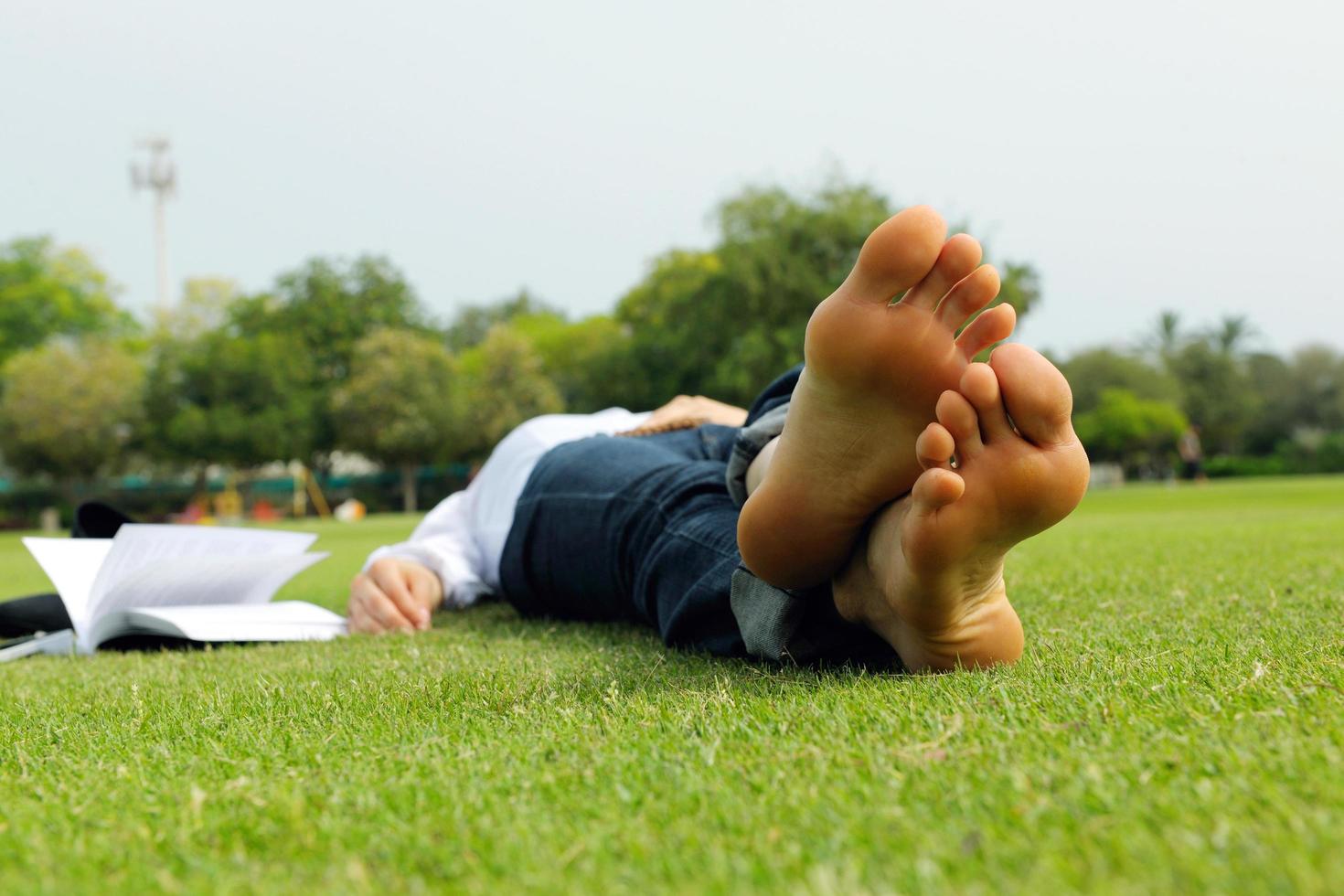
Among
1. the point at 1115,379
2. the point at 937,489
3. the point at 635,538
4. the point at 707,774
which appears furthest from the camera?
the point at 1115,379

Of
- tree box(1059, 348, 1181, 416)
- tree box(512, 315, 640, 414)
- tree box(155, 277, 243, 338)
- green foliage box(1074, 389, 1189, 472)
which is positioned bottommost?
green foliage box(1074, 389, 1189, 472)

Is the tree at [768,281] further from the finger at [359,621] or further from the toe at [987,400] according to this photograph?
the toe at [987,400]

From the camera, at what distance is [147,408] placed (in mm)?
31578

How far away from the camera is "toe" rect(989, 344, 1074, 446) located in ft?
4.53

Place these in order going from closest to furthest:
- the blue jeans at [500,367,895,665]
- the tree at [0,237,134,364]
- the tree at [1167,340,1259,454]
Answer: the blue jeans at [500,367,895,665] < the tree at [0,237,134,364] < the tree at [1167,340,1259,454]

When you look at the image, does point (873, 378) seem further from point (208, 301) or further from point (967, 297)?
point (208, 301)

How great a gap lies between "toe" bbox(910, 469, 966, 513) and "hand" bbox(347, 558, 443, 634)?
5.77ft

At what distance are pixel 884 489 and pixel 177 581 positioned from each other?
7.10ft

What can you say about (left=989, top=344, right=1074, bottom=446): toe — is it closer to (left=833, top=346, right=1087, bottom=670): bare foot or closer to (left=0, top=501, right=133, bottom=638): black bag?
(left=833, top=346, right=1087, bottom=670): bare foot

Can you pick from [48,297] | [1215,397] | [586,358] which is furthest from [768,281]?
[1215,397]

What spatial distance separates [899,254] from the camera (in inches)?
56.8

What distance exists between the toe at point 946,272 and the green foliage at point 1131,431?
144 feet

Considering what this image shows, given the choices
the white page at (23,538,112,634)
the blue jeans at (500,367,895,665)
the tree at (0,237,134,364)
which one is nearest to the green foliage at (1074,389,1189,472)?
the tree at (0,237,134,364)

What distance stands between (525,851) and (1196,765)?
24.9 inches
